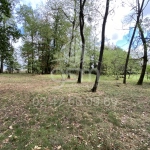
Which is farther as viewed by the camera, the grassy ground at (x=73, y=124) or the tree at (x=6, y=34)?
the tree at (x=6, y=34)

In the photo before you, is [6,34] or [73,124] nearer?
[73,124]

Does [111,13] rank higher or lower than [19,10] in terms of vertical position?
lower

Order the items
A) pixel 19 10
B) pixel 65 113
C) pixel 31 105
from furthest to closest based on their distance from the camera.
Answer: pixel 19 10 < pixel 31 105 < pixel 65 113

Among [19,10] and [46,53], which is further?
[46,53]

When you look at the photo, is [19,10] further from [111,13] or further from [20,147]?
[20,147]

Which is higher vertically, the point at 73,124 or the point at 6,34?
the point at 6,34

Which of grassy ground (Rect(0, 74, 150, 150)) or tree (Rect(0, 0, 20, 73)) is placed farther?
tree (Rect(0, 0, 20, 73))

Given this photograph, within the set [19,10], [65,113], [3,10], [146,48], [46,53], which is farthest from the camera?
[46,53]

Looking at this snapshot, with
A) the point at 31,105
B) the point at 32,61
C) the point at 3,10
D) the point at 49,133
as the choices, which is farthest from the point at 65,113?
the point at 32,61

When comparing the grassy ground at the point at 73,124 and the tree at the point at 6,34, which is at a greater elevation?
the tree at the point at 6,34

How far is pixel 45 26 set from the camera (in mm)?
18984

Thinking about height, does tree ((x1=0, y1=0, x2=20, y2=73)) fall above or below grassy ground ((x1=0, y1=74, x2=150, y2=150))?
above

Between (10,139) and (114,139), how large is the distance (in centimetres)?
238

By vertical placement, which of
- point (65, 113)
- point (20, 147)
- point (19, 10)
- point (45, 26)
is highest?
point (19, 10)
